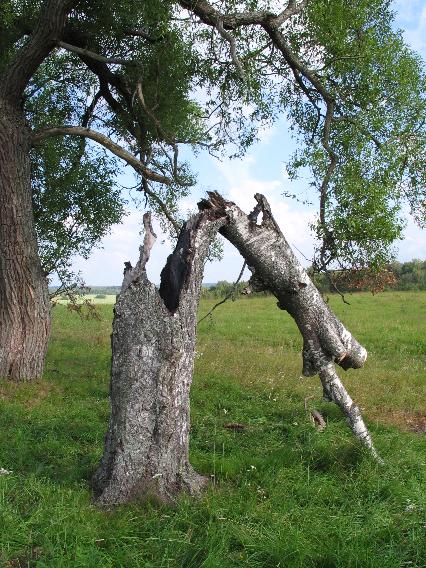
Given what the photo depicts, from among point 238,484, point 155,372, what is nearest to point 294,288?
point 155,372

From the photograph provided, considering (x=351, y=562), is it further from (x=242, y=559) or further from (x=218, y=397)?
(x=218, y=397)

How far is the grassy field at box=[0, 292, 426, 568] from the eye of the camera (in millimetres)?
5215

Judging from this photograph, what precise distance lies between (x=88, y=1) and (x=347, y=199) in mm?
9512

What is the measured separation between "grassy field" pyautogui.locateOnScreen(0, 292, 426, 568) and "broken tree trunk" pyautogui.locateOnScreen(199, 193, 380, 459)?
0.99 metres

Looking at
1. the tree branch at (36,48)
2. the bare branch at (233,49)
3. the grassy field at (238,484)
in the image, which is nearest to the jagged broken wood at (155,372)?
the grassy field at (238,484)

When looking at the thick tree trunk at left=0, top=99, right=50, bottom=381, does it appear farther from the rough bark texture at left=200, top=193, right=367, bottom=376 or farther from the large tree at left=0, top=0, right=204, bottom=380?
the rough bark texture at left=200, top=193, right=367, bottom=376

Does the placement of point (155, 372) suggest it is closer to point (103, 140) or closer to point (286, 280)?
point (286, 280)

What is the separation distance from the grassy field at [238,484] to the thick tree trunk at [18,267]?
0.87 meters

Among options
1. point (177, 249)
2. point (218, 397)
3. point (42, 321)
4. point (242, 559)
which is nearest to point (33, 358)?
point (42, 321)

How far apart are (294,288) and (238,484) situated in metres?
2.70

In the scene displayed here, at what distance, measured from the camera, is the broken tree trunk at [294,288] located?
7918 mm

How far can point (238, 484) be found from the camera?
7164 mm

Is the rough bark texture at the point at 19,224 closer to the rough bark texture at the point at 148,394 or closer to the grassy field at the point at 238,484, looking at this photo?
the grassy field at the point at 238,484

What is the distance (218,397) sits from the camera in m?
12.5
